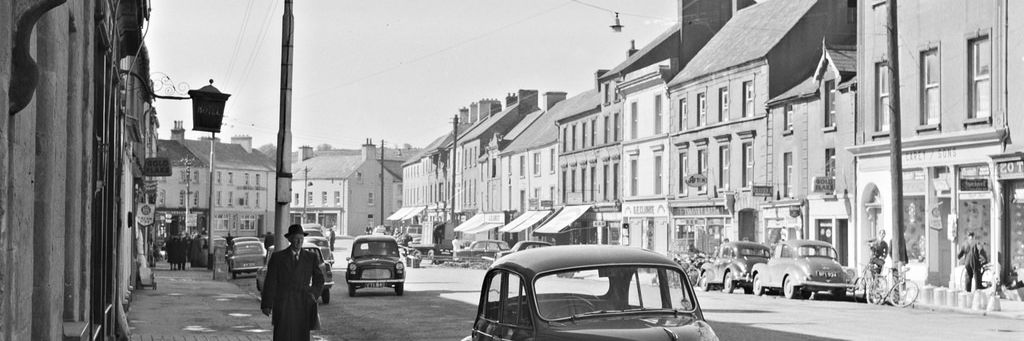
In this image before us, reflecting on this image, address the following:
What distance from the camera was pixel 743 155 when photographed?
47844mm

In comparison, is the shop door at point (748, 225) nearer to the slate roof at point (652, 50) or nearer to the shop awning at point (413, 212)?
the slate roof at point (652, 50)

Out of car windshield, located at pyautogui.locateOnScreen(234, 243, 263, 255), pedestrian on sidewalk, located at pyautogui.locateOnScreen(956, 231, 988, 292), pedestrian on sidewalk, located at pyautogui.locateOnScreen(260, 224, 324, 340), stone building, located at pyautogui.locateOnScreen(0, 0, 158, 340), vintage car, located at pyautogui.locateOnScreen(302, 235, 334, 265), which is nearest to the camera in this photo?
stone building, located at pyautogui.locateOnScreen(0, 0, 158, 340)

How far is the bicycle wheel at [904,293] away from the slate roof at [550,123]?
3898 cm

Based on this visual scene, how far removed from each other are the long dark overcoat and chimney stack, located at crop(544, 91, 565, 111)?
7136 centimetres

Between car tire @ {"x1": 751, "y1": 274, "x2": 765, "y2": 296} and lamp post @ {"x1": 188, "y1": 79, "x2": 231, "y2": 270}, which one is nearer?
lamp post @ {"x1": 188, "y1": 79, "x2": 231, "y2": 270}

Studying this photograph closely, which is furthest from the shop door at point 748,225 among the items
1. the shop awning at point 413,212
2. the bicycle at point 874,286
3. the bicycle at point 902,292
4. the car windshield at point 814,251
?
the shop awning at point 413,212

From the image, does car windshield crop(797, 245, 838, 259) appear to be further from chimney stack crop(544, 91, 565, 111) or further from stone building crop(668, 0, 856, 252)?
chimney stack crop(544, 91, 565, 111)

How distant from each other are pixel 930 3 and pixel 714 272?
9.62 metres

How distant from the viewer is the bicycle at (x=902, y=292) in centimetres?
2697

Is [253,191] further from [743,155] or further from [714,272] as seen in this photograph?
[714,272]

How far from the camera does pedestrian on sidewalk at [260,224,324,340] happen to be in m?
12.9

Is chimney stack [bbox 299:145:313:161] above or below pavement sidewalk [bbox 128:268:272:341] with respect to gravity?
above

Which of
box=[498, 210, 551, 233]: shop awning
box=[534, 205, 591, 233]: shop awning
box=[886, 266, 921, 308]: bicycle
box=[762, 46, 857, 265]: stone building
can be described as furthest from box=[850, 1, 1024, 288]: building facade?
box=[498, 210, 551, 233]: shop awning

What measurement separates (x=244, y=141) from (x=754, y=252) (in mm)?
93509
